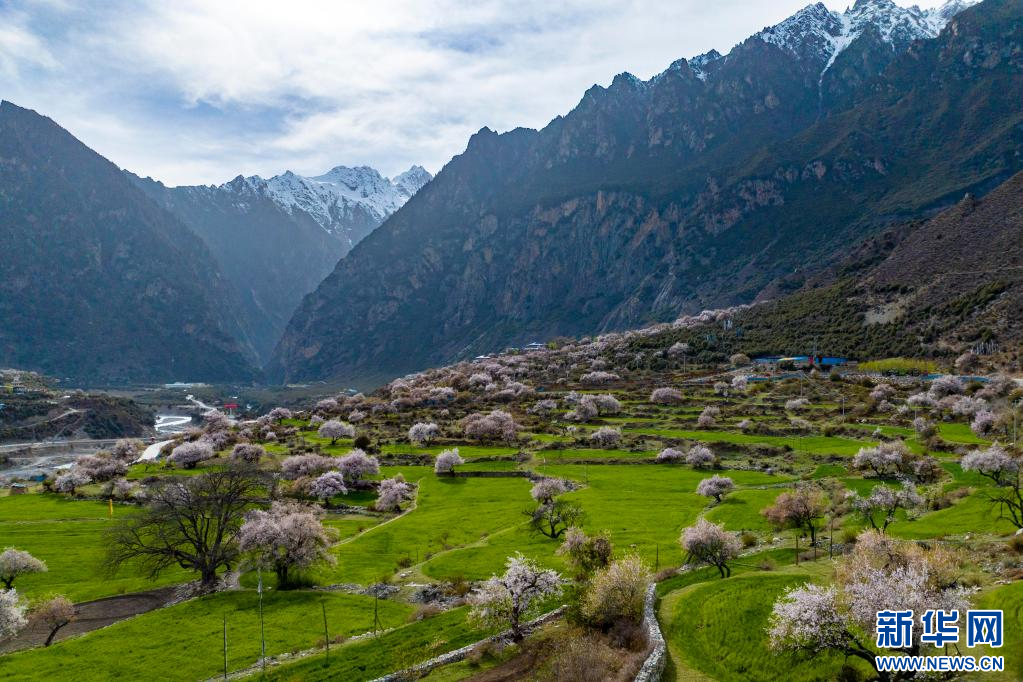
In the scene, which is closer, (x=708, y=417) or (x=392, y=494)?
(x=392, y=494)

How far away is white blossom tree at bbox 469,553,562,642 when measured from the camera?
1465 inches

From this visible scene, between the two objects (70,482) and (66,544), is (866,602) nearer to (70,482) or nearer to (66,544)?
(66,544)

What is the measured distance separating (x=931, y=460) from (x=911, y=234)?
456 feet

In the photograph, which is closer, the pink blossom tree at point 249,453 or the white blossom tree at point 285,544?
the white blossom tree at point 285,544

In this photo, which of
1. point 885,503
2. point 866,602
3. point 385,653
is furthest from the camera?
point 885,503


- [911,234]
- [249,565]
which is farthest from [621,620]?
[911,234]

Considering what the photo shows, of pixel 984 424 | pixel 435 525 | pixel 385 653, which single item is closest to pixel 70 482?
pixel 435 525

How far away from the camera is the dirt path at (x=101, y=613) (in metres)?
44.8

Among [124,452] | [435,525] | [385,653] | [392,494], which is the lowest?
[124,452]

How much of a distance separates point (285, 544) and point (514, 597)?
69.4 feet

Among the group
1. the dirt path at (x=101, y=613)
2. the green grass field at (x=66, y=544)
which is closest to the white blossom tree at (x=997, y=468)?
the dirt path at (x=101, y=613)

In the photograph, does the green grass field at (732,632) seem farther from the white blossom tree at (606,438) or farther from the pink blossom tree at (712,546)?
the white blossom tree at (606,438)

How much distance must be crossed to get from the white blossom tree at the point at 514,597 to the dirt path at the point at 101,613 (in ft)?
90.2

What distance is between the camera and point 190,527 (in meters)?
57.5
